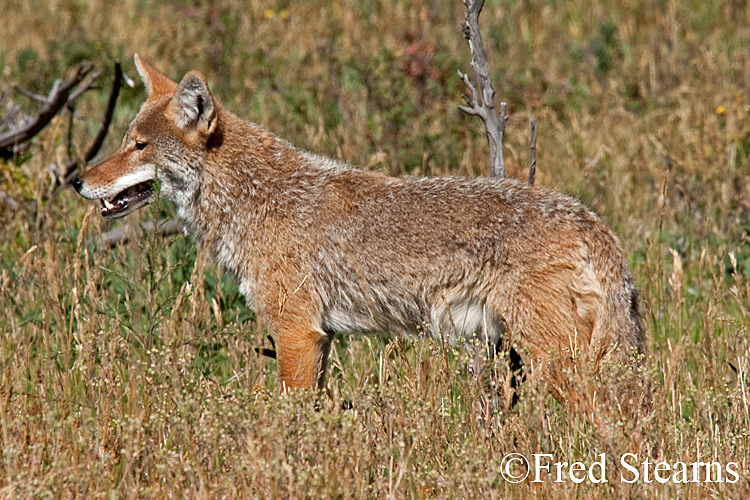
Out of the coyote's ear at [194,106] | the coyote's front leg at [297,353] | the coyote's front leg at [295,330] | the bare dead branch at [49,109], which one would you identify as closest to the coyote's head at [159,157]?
the coyote's ear at [194,106]

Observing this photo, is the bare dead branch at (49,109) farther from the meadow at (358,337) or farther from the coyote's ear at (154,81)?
the coyote's ear at (154,81)

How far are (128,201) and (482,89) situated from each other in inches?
85.4

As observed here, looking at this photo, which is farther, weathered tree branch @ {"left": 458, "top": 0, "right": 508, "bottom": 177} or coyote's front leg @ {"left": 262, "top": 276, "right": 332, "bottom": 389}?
weathered tree branch @ {"left": 458, "top": 0, "right": 508, "bottom": 177}

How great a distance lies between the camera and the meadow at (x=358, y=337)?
11.4 ft

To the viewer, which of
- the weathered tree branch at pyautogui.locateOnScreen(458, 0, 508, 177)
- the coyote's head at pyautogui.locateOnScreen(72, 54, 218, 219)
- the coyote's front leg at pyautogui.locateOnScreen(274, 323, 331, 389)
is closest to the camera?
→ the coyote's front leg at pyautogui.locateOnScreen(274, 323, 331, 389)

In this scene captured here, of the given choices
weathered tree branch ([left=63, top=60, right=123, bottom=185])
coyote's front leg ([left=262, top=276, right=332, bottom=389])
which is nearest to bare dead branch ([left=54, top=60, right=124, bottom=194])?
weathered tree branch ([left=63, top=60, right=123, bottom=185])

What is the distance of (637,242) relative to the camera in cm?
632

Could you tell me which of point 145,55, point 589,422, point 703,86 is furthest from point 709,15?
point 589,422

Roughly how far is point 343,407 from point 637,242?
292 cm

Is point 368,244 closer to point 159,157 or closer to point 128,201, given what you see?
point 159,157

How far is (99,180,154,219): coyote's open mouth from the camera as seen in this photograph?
494cm

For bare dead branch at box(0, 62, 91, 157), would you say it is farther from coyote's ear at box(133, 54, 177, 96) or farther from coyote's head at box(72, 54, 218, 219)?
coyote's head at box(72, 54, 218, 219)

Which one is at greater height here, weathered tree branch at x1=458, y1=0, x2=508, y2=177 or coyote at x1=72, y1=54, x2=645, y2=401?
weathered tree branch at x1=458, y1=0, x2=508, y2=177

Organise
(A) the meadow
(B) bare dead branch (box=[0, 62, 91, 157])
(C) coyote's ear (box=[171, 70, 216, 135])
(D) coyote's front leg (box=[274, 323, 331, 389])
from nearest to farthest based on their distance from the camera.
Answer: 1. (A) the meadow
2. (D) coyote's front leg (box=[274, 323, 331, 389])
3. (C) coyote's ear (box=[171, 70, 216, 135])
4. (B) bare dead branch (box=[0, 62, 91, 157])
